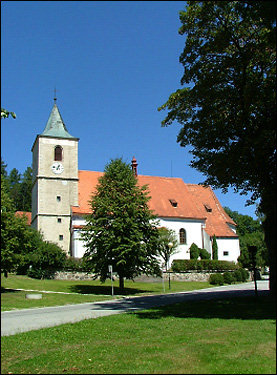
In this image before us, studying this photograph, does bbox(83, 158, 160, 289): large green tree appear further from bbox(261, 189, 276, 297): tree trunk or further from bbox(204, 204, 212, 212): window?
bbox(204, 204, 212, 212): window

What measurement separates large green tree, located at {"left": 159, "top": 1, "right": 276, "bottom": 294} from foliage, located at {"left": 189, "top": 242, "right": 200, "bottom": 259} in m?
30.6

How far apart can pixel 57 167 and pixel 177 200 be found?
15893 millimetres

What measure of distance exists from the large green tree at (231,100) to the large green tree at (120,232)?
12.6 meters

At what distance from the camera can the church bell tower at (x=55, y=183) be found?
45.4 meters

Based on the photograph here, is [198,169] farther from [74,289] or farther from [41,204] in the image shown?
[41,204]

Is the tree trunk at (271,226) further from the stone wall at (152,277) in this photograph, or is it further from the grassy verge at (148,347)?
the stone wall at (152,277)

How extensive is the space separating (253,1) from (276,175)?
183 inches

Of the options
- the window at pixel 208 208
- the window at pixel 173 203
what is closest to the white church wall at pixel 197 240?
the window at pixel 173 203

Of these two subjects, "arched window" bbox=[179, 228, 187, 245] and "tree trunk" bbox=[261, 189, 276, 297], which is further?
"arched window" bbox=[179, 228, 187, 245]

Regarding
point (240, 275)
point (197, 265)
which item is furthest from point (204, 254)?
point (240, 275)

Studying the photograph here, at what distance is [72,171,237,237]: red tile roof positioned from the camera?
160 feet

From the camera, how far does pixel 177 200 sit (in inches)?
2013

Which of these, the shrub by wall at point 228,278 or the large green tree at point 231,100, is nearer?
the large green tree at point 231,100

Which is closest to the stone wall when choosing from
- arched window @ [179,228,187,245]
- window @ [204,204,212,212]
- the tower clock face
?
arched window @ [179,228,187,245]
